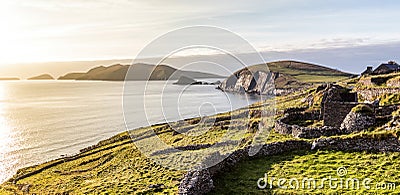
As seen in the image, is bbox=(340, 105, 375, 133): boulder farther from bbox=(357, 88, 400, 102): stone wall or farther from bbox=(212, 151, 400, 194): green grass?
bbox=(357, 88, 400, 102): stone wall

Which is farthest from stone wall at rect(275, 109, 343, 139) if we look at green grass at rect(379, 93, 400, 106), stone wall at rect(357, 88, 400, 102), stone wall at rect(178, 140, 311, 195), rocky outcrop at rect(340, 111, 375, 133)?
stone wall at rect(357, 88, 400, 102)

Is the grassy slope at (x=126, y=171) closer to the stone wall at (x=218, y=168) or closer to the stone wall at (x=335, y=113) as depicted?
the stone wall at (x=218, y=168)

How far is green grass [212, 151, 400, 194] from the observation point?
63.7 feet

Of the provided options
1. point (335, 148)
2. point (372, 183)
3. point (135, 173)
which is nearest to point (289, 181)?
point (372, 183)

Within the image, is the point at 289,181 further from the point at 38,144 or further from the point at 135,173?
the point at 38,144

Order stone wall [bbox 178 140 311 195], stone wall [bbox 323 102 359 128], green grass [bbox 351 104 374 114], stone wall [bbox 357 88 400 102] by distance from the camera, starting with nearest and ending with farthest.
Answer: stone wall [bbox 178 140 311 195]
green grass [bbox 351 104 374 114]
stone wall [bbox 323 102 359 128]
stone wall [bbox 357 88 400 102]

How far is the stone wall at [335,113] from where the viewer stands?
3625 cm

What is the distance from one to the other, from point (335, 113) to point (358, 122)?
5.82m

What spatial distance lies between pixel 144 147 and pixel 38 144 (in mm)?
38669

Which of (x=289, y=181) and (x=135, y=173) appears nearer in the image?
(x=289, y=181)

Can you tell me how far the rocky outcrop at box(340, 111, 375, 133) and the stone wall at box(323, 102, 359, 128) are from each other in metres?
4.25

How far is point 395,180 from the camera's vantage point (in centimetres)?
1902

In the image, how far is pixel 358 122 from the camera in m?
31.0

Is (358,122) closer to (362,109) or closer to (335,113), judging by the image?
(362,109)
